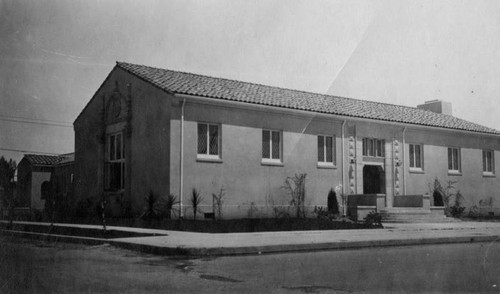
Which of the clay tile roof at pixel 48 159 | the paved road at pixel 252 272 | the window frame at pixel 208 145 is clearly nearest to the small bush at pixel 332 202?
the window frame at pixel 208 145

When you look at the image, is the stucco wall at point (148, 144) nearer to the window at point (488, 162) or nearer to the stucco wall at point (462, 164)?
the stucco wall at point (462, 164)

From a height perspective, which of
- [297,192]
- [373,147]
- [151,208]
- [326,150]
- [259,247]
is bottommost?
[259,247]

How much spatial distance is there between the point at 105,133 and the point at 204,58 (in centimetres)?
1360

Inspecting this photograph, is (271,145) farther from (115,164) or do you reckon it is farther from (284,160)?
(115,164)

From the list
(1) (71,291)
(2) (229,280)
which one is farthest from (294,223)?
(1) (71,291)

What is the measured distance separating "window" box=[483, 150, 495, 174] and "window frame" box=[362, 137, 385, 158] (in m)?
8.75

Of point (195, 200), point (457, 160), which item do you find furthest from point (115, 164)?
point (457, 160)

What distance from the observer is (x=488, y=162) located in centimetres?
3353

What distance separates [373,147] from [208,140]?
9.75 metres

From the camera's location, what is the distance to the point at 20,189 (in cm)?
4134

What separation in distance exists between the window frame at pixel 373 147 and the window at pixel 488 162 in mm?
8746

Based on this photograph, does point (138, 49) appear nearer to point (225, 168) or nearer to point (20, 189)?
point (225, 168)

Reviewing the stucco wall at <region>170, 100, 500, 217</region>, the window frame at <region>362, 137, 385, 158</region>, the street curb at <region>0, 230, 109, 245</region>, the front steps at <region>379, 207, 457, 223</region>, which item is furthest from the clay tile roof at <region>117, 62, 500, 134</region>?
the street curb at <region>0, 230, 109, 245</region>

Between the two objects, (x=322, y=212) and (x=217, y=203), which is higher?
(x=217, y=203)
